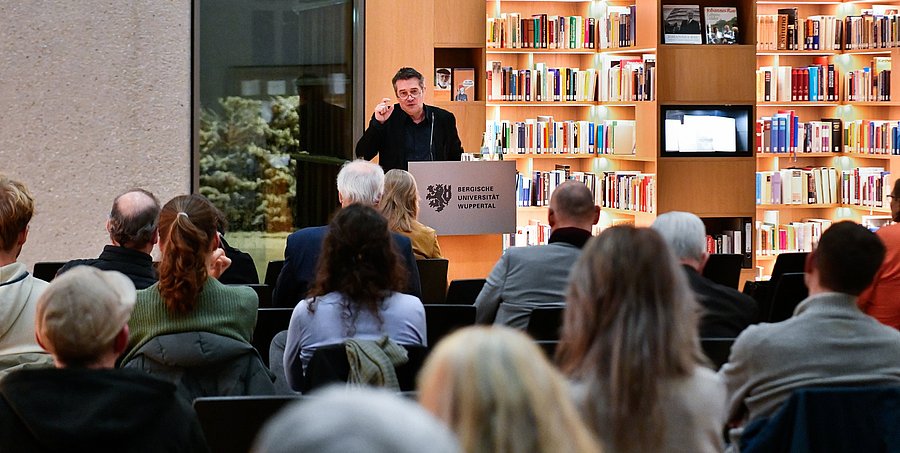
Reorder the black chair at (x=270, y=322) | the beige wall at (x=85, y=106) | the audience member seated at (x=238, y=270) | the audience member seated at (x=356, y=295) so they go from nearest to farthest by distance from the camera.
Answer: the audience member seated at (x=356, y=295)
the black chair at (x=270, y=322)
the audience member seated at (x=238, y=270)
the beige wall at (x=85, y=106)

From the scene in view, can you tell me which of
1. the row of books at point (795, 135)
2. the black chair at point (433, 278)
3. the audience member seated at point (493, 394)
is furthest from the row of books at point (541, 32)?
the audience member seated at point (493, 394)

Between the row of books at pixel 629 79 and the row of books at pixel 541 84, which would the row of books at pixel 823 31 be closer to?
the row of books at pixel 629 79

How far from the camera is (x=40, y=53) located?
→ 6199 mm

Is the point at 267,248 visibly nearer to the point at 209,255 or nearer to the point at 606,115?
the point at 606,115

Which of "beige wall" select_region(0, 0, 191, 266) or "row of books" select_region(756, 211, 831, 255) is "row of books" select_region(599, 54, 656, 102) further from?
"beige wall" select_region(0, 0, 191, 266)

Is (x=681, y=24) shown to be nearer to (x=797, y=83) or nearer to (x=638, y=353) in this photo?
(x=797, y=83)

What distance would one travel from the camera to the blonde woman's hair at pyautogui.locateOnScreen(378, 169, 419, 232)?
16.8 feet

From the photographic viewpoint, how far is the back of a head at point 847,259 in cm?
271

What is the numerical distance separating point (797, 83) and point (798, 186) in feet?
2.89

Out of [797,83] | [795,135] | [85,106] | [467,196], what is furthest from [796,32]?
[85,106]

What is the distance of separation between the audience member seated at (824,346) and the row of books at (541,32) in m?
7.15

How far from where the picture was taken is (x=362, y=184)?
495 centimetres

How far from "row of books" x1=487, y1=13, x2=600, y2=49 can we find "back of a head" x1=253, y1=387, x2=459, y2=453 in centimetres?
Answer: 899

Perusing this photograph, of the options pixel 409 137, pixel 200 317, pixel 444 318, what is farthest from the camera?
pixel 409 137
